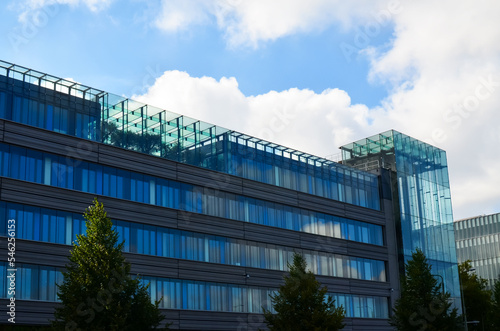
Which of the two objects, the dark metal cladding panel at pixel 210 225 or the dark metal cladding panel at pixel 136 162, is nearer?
the dark metal cladding panel at pixel 136 162

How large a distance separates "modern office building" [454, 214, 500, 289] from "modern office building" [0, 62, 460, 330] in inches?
3299

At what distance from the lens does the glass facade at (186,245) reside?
1709 inches

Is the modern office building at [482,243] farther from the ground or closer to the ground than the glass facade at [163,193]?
farther from the ground

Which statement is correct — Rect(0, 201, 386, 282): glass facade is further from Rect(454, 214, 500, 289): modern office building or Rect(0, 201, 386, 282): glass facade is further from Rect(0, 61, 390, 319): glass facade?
Rect(454, 214, 500, 289): modern office building

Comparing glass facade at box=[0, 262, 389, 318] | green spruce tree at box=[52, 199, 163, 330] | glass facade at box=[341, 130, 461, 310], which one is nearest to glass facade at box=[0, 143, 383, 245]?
glass facade at box=[341, 130, 461, 310]

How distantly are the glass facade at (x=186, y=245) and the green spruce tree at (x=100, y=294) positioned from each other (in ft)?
40.0

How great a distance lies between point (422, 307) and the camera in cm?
4850

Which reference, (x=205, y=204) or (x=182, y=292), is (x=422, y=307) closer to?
(x=182, y=292)

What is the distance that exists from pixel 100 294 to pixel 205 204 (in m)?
24.0

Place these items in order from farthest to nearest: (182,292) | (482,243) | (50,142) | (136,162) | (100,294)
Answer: (482,243), (182,292), (136,162), (50,142), (100,294)

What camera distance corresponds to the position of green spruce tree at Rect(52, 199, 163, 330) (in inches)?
1225

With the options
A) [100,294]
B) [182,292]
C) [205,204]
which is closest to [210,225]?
[205,204]

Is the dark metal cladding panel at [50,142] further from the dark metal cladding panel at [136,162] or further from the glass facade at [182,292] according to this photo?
the glass facade at [182,292]

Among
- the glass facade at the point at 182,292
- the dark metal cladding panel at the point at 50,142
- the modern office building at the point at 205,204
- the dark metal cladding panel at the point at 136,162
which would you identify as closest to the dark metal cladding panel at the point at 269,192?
the modern office building at the point at 205,204
